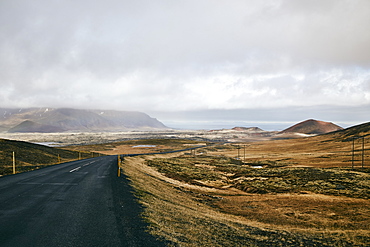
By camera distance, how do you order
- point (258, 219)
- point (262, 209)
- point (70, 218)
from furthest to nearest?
1. point (262, 209)
2. point (258, 219)
3. point (70, 218)

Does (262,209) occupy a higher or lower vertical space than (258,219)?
lower

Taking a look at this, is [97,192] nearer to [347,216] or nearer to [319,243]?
[319,243]

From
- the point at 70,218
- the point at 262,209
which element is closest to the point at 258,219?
the point at 262,209

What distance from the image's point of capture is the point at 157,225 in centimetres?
998

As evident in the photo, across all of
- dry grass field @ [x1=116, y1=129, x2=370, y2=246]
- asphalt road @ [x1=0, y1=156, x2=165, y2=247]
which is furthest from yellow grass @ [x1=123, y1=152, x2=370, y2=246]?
asphalt road @ [x1=0, y1=156, x2=165, y2=247]

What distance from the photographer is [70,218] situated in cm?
987

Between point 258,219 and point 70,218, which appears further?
point 258,219

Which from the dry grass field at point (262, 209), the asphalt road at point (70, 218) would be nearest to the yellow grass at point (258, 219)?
the dry grass field at point (262, 209)

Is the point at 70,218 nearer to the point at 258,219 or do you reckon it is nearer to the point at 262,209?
the point at 258,219

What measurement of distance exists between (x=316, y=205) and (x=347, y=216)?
456 centimetres

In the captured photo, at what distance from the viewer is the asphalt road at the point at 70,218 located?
7832mm

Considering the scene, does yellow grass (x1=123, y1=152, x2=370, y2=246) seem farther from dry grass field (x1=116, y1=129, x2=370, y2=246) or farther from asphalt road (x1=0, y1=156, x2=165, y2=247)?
asphalt road (x1=0, y1=156, x2=165, y2=247)

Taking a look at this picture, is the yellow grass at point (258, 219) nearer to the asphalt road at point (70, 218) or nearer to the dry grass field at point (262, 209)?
the dry grass field at point (262, 209)

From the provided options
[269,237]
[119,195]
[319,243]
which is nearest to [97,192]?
[119,195]
